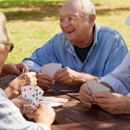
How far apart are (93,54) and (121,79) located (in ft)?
2.18

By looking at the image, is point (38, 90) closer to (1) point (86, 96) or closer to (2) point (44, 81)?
(1) point (86, 96)

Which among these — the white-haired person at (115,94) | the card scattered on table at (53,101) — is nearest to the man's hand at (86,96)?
the white-haired person at (115,94)

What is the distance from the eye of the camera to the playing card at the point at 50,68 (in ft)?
11.9

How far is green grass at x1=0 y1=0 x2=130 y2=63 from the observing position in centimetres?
1004

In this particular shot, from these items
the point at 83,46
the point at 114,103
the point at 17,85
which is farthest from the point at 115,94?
the point at 83,46

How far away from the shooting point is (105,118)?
2.93 metres

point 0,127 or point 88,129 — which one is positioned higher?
point 0,127

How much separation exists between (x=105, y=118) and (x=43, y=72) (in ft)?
3.18

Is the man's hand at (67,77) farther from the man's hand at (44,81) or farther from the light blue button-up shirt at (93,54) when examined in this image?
the light blue button-up shirt at (93,54)

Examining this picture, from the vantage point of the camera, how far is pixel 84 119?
9.57 feet

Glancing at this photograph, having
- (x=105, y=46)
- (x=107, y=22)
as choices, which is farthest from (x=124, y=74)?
(x=107, y=22)

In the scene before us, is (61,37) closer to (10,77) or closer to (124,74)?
(10,77)

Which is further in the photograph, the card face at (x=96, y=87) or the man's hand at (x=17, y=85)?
the man's hand at (x=17, y=85)

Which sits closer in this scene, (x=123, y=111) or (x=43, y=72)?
(x=123, y=111)
